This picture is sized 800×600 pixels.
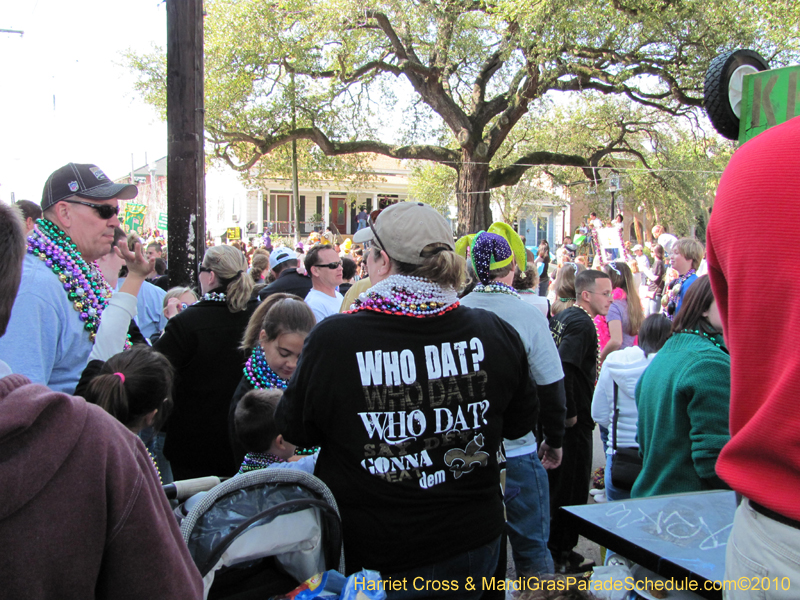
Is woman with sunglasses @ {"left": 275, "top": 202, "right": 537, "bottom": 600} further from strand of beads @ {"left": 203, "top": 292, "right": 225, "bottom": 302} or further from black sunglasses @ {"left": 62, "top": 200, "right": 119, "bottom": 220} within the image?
strand of beads @ {"left": 203, "top": 292, "right": 225, "bottom": 302}

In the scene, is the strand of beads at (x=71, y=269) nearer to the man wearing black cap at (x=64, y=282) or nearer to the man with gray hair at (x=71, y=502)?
the man wearing black cap at (x=64, y=282)

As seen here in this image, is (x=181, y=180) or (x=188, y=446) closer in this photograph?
(x=188, y=446)

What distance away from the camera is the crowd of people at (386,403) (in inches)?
40.3

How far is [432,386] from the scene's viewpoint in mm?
1976

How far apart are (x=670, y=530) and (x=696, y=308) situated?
973 mm

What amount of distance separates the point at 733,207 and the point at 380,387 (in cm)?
112

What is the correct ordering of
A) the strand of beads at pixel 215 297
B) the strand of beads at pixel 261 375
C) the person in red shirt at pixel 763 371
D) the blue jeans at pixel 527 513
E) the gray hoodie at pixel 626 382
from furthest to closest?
1. the strand of beads at pixel 215 297
2. the gray hoodie at pixel 626 382
3. the blue jeans at pixel 527 513
4. the strand of beads at pixel 261 375
5. the person in red shirt at pixel 763 371

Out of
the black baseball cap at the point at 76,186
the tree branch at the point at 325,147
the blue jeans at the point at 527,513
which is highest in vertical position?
the tree branch at the point at 325,147

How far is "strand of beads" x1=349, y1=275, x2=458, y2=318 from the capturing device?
2.01 metres

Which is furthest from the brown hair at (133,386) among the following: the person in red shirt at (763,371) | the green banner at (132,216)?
the green banner at (132,216)

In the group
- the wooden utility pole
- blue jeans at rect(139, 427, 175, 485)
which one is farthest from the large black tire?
the wooden utility pole

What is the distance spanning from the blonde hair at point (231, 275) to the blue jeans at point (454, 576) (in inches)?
82.5

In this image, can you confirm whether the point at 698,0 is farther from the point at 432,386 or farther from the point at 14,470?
the point at 14,470

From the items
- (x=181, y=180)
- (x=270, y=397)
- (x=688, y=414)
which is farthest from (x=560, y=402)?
(x=181, y=180)
